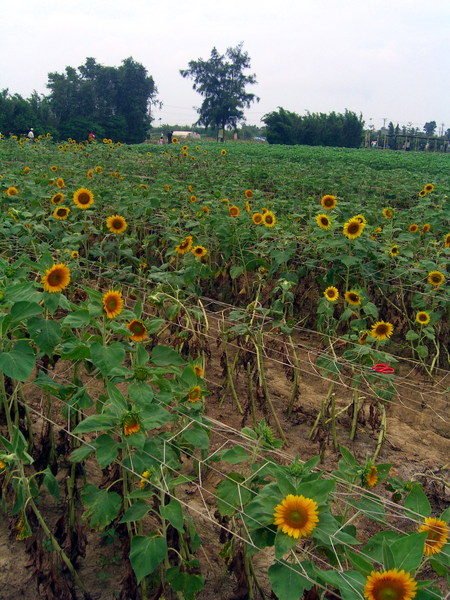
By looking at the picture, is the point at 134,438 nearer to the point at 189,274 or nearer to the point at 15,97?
the point at 189,274

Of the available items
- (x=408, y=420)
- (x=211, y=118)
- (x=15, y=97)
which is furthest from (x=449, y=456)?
(x=211, y=118)

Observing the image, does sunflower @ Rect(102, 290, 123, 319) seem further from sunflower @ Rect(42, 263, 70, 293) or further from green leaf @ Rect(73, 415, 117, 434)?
green leaf @ Rect(73, 415, 117, 434)

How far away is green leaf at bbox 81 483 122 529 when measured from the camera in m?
1.50

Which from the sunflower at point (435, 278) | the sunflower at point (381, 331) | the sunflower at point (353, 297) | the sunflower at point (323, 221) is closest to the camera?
the sunflower at point (381, 331)

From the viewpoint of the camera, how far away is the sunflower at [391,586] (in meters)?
0.94

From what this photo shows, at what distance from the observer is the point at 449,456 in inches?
99.6

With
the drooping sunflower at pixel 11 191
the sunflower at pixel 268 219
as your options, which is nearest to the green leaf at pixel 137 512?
the sunflower at pixel 268 219

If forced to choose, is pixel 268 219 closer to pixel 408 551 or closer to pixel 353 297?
pixel 353 297

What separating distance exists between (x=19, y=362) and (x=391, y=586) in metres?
Result: 1.01

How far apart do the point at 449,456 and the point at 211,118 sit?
51.3m

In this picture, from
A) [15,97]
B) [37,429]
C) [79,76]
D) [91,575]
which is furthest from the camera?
[79,76]

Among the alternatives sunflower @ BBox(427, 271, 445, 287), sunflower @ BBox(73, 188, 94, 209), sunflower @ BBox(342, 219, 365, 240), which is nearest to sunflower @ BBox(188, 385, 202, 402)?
sunflower @ BBox(342, 219, 365, 240)

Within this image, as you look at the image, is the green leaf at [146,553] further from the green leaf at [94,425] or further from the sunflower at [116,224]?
the sunflower at [116,224]

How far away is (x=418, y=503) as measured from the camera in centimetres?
128
